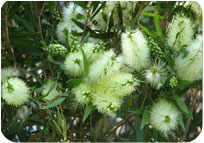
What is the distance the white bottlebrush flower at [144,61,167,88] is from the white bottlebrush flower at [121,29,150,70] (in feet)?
0.13

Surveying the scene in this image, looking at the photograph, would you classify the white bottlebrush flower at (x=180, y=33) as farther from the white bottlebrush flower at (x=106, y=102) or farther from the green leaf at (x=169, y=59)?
the white bottlebrush flower at (x=106, y=102)

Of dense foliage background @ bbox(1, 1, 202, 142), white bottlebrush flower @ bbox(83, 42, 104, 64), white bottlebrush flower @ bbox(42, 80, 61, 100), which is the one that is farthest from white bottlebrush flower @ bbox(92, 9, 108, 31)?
white bottlebrush flower @ bbox(42, 80, 61, 100)

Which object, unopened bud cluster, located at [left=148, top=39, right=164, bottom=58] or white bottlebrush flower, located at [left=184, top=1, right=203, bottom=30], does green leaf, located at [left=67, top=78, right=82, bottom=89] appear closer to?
unopened bud cluster, located at [left=148, top=39, right=164, bottom=58]

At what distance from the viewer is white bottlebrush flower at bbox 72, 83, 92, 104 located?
1297 millimetres

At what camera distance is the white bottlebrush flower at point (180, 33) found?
1.34 meters

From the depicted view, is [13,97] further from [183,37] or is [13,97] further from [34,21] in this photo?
[183,37]

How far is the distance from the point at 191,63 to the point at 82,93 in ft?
1.63

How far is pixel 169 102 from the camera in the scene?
1.38 metres

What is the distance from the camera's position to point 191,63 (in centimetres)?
127

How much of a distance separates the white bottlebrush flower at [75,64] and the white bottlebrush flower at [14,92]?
224mm

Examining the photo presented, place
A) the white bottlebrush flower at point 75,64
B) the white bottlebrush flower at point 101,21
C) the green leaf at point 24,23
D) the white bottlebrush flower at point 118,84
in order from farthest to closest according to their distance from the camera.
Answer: the green leaf at point 24,23 → the white bottlebrush flower at point 101,21 → the white bottlebrush flower at point 75,64 → the white bottlebrush flower at point 118,84

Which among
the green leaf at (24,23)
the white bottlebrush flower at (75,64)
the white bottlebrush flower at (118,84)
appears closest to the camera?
the white bottlebrush flower at (118,84)

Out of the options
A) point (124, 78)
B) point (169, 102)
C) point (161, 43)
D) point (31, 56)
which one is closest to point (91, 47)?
point (124, 78)

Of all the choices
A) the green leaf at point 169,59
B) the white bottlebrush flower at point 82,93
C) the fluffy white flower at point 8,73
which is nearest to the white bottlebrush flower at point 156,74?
the green leaf at point 169,59
